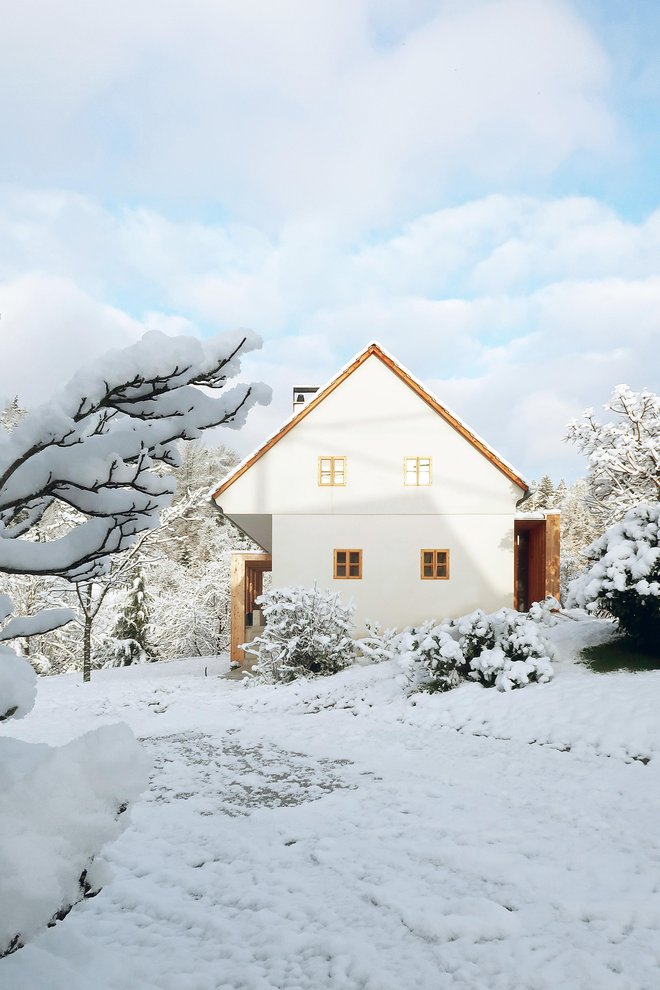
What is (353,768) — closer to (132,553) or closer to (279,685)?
(279,685)

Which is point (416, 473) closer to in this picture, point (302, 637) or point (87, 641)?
point (302, 637)

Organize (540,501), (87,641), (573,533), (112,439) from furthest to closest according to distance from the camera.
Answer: (540,501) < (573,533) < (87,641) < (112,439)

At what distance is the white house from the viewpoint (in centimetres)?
1716

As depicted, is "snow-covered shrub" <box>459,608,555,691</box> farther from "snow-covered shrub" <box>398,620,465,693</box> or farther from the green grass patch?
the green grass patch

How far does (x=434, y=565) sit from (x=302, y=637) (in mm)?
5228

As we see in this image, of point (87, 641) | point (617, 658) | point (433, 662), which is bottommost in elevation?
point (87, 641)

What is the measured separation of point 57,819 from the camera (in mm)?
1880

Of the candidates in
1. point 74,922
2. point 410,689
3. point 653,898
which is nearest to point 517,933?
point 653,898

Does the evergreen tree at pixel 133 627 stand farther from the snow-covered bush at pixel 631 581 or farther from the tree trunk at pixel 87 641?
the snow-covered bush at pixel 631 581

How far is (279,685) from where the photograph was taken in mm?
12773

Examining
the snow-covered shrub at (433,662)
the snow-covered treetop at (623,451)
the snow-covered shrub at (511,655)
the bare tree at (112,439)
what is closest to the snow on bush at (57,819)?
the bare tree at (112,439)

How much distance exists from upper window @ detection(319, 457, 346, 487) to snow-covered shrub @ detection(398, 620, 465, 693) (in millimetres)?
6943

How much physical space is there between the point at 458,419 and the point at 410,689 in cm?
866

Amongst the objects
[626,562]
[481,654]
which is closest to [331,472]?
[481,654]
